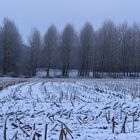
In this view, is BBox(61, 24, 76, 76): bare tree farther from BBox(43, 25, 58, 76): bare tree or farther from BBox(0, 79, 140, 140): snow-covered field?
BBox(0, 79, 140, 140): snow-covered field

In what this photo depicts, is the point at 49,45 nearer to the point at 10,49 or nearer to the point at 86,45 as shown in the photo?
the point at 86,45

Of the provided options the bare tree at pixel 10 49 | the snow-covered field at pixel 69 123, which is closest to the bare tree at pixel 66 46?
the bare tree at pixel 10 49

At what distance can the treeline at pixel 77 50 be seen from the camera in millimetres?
63969

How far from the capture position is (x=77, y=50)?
6856 cm

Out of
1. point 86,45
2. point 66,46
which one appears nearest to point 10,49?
point 66,46

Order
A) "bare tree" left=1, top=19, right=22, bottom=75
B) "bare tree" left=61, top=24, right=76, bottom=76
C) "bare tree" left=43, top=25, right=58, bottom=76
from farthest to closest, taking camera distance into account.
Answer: "bare tree" left=43, top=25, right=58, bottom=76 → "bare tree" left=61, top=24, right=76, bottom=76 → "bare tree" left=1, top=19, right=22, bottom=75

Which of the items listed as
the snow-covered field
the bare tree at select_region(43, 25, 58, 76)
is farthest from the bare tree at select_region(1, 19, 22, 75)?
the snow-covered field

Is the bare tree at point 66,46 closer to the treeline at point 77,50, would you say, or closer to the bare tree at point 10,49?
the treeline at point 77,50

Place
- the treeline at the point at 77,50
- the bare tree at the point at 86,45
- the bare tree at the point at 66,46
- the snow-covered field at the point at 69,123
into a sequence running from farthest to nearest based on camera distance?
1. the bare tree at the point at 86,45
2. the bare tree at the point at 66,46
3. the treeline at the point at 77,50
4. the snow-covered field at the point at 69,123

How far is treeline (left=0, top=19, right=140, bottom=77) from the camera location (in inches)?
2518

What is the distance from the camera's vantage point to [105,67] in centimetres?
6831

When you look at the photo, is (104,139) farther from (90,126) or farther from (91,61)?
(91,61)

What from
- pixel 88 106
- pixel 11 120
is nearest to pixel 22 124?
pixel 11 120

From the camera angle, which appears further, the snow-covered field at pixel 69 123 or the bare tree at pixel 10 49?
the bare tree at pixel 10 49
